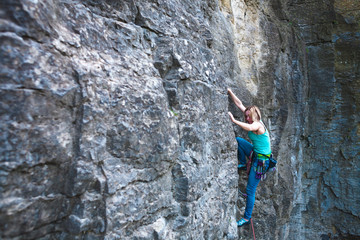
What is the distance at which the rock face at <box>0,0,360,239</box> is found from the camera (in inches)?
64.3

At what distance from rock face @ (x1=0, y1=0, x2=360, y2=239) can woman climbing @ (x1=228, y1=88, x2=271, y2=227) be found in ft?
0.93

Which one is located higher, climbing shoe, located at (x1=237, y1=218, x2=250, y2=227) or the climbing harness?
the climbing harness

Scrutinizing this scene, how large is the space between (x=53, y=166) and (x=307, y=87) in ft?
25.0

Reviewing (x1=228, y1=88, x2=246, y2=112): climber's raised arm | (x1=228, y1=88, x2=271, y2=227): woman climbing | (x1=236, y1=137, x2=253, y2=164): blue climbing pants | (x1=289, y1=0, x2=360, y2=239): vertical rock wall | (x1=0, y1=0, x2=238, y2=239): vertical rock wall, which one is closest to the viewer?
(x1=0, y1=0, x2=238, y2=239): vertical rock wall

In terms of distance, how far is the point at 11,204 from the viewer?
1.55 meters

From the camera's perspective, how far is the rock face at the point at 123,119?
1.63m

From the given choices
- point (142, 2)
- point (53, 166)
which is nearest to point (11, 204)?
point (53, 166)

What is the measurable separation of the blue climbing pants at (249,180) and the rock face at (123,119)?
23cm

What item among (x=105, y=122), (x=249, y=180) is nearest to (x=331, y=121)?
(x=249, y=180)

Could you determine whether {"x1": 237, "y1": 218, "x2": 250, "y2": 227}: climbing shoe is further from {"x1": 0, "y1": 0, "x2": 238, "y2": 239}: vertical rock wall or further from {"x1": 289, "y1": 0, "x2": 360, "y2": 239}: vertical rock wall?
{"x1": 289, "y1": 0, "x2": 360, "y2": 239}: vertical rock wall

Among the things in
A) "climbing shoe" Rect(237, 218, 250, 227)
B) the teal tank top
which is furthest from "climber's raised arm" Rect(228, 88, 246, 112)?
"climbing shoe" Rect(237, 218, 250, 227)

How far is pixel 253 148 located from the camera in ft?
16.0

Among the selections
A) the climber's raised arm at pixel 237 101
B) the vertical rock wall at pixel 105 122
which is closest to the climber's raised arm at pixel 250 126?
the climber's raised arm at pixel 237 101

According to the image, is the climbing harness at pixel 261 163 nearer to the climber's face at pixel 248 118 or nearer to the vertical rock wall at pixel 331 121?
the climber's face at pixel 248 118
